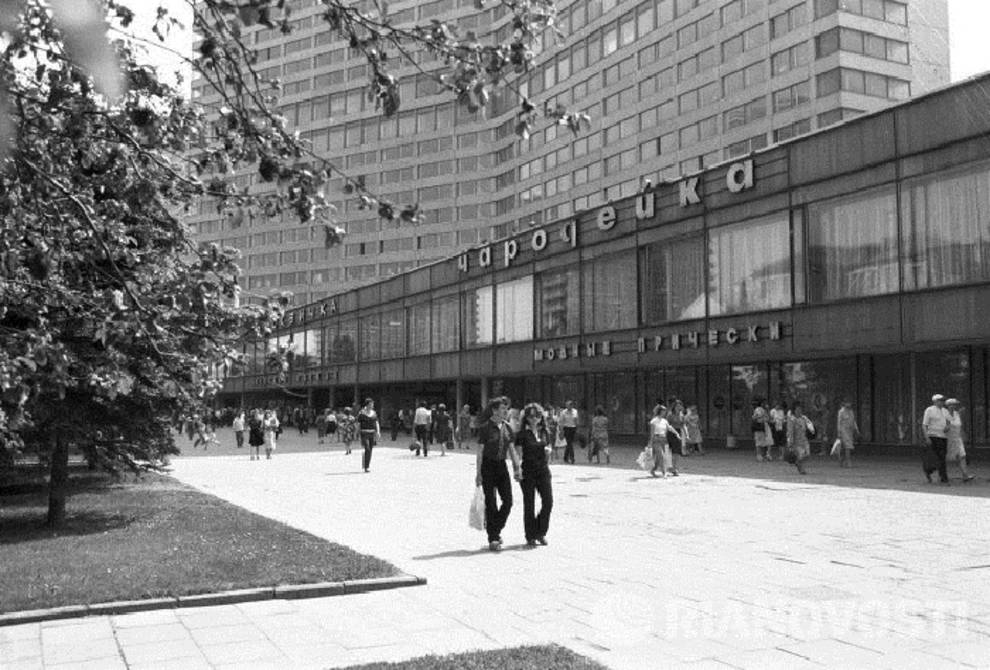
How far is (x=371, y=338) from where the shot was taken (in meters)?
57.9

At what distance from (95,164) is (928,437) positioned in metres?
15.7

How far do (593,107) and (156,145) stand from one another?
216 feet

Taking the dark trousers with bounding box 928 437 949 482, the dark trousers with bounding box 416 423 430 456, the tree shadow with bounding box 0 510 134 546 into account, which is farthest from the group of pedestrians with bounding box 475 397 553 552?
the dark trousers with bounding box 416 423 430 456

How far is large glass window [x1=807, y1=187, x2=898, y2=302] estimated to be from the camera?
24328 millimetres

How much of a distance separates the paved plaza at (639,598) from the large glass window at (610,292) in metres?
18.7

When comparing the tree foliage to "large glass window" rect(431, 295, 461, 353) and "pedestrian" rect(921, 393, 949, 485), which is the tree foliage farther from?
"large glass window" rect(431, 295, 461, 353)

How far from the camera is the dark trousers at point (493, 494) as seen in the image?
10953mm

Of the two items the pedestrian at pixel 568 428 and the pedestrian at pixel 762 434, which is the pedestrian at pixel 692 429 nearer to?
the pedestrian at pixel 762 434

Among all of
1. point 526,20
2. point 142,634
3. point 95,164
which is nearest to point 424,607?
point 142,634

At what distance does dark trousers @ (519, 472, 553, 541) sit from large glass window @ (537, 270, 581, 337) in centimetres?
2596

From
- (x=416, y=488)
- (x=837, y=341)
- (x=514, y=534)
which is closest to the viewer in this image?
(x=514, y=534)

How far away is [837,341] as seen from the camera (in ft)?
83.5

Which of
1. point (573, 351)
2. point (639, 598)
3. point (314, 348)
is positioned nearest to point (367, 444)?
point (573, 351)

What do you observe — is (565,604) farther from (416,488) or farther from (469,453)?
(469,453)
